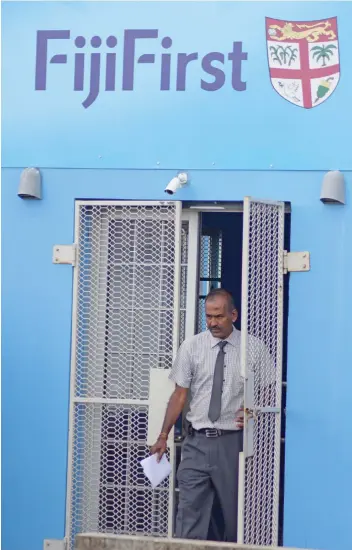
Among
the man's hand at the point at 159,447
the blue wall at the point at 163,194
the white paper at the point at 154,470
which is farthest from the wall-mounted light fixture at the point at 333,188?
the white paper at the point at 154,470

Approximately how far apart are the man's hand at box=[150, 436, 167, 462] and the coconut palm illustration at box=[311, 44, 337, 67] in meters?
2.49

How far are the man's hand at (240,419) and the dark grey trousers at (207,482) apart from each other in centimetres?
9

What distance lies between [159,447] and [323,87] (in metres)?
2.41

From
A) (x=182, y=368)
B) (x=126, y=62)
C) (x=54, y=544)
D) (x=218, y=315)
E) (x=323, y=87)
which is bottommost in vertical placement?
(x=54, y=544)

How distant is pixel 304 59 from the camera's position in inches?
271

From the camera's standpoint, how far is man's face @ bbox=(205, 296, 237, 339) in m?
6.93

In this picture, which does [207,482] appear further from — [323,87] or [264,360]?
[323,87]

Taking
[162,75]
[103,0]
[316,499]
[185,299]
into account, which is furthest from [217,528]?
[103,0]

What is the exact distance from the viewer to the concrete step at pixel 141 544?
464cm

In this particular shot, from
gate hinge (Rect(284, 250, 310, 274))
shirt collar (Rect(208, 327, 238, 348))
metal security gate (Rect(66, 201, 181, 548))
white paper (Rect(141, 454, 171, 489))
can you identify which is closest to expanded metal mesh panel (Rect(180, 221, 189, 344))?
→ metal security gate (Rect(66, 201, 181, 548))

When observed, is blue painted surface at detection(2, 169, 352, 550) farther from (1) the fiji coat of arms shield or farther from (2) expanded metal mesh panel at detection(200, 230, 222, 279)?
(2) expanded metal mesh panel at detection(200, 230, 222, 279)

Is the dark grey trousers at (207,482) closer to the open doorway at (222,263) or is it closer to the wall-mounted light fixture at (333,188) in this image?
the open doorway at (222,263)

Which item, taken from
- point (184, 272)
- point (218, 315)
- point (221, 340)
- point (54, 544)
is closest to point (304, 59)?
point (184, 272)

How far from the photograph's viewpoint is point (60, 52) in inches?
281
